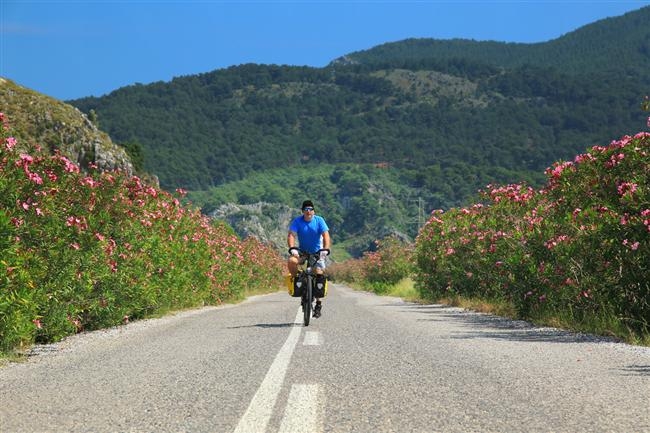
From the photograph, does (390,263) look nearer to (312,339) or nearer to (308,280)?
(308,280)

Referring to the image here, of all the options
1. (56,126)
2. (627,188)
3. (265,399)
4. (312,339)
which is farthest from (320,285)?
(56,126)

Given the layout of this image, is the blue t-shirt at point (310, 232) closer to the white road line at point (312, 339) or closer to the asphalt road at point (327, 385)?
the white road line at point (312, 339)

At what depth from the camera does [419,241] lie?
31.9 m

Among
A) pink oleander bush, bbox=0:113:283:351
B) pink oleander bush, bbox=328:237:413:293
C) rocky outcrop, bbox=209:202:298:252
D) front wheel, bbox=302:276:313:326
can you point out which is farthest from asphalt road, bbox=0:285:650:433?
rocky outcrop, bbox=209:202:298:252

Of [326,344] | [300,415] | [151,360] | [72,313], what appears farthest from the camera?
[72,313]

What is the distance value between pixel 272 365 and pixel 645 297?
254 inches

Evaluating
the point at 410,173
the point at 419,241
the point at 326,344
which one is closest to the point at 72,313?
the point at 326,344

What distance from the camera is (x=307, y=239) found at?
13781mm

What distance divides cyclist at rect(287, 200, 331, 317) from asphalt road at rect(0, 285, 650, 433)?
211cm

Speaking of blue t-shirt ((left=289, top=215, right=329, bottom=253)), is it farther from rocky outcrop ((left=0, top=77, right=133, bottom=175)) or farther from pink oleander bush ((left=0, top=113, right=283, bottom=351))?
rocky outcrop ((left=0, top=77, right=133, bottom=175))

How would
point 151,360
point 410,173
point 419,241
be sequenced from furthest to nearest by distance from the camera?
1. point 410,173
2. point 419,241
3. point 151,360

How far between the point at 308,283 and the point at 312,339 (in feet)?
9.10

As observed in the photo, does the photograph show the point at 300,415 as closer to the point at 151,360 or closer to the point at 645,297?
the point at 151,360

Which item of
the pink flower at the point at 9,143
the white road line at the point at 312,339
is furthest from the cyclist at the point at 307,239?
the pink flower at the point at 9,143
